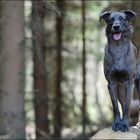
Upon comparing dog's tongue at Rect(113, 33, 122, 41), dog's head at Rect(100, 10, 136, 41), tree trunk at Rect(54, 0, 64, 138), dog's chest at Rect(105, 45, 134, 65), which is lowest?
tree trunk at Rect(54, 0, 64, 138)

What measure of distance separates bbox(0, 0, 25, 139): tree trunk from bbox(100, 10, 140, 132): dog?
5.17 m

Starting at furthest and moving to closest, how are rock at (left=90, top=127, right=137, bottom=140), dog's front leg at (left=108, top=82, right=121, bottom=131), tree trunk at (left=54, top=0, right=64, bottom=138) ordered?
tree trunk at (left=54, top=0, right=64, bottom=138) < dog's front leg at (left=108, top=82, right=121, bottom=131) < rock at (left=90, top=127, right=137, bottom=140)

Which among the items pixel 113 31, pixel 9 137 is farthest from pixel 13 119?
pixel 113 31

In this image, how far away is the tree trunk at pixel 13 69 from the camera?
36.4 feet

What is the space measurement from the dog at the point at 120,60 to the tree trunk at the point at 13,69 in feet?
17.0

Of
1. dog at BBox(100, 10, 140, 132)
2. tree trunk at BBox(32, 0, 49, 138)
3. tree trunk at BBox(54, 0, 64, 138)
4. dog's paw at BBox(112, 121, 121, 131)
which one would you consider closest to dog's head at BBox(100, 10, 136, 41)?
dog at BBox(100, 10, 140, 132)

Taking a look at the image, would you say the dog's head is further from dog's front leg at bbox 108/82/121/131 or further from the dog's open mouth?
dog's front leg at bbox 108/82/121/131

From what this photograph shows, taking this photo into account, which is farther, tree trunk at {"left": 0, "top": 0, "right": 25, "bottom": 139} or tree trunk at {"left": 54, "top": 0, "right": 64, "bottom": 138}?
tree trunk at {"left": 54, "top": 0, "right": 64, "bottom": 138}

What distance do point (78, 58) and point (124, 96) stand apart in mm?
11668

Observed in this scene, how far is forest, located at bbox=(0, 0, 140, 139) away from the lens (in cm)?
1116

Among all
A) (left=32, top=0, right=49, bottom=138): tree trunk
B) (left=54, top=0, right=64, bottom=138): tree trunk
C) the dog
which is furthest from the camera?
(left=54, top=0, right=64, bottom=138): tree trunk

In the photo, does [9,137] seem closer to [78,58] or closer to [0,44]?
[0,44]

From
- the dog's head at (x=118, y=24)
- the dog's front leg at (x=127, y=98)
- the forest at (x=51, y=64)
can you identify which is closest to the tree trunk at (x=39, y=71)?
the forest at (x=51, y=64)

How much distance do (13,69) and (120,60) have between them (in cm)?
544
